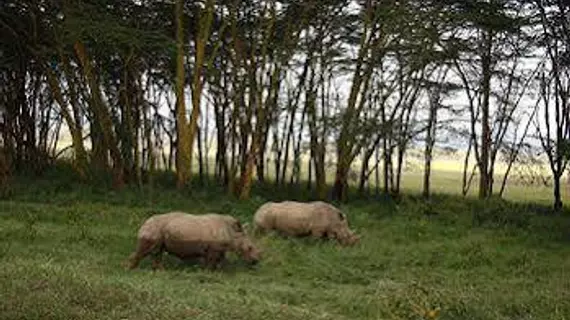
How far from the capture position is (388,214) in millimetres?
21141

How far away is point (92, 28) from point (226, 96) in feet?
34.2

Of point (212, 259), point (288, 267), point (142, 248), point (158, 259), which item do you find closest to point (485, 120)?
point (288, 267)

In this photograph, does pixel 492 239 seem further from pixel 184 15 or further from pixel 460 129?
pixel 460 129

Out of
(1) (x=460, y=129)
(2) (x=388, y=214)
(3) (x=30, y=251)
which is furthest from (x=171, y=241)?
(1) (x=460, y=129)

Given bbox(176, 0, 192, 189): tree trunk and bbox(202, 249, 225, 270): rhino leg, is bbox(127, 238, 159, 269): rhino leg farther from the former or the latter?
bbox(176, 0, 192, 189): tree trunk

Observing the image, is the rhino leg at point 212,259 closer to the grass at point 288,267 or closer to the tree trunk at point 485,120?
the grass at point 288,267

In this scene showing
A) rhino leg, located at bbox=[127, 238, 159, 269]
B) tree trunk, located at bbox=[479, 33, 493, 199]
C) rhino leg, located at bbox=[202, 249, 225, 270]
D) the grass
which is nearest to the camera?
the grass

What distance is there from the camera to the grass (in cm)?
958

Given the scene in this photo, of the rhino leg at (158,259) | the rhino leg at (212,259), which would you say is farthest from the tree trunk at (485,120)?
the rhino leg at (158,259)

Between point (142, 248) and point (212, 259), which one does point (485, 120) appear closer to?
point (212, 259)

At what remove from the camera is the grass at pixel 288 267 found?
9578 mm

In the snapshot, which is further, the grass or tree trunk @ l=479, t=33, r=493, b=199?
tree trunk @ l=479, t=33, r=493, b=199

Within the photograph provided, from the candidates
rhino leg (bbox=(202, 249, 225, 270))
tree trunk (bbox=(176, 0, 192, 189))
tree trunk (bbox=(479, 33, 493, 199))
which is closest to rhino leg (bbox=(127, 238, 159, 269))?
rhino leg (bbox=(202, 249, 225, 270))

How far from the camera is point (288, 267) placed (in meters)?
13.9
